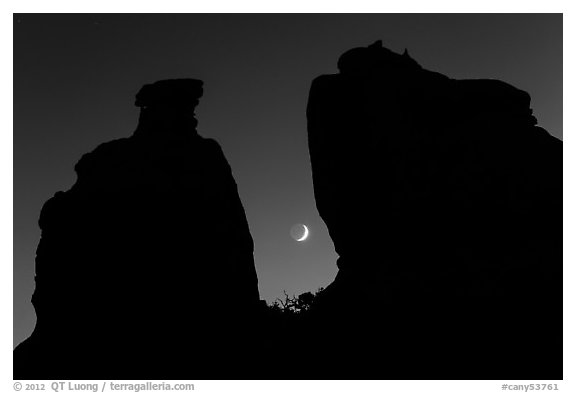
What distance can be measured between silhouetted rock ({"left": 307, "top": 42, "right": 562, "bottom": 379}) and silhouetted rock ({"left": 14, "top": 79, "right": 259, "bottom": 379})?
423 inches

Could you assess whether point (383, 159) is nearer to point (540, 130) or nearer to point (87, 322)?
point (540, 130)

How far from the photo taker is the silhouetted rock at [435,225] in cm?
1662

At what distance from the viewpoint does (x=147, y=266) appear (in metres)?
32.6

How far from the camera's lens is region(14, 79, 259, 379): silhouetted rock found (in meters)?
30.3

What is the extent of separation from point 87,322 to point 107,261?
12.7ft

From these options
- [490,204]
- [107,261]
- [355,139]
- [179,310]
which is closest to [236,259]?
[179,310]

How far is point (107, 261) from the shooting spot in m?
32.7

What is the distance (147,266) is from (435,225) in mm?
19559

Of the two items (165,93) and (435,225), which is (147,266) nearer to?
(165,93)

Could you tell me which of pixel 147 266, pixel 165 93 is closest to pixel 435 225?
pixel 147 266

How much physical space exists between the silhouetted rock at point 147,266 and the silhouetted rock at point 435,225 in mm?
10735

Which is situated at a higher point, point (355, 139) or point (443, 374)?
point (355, 139)
